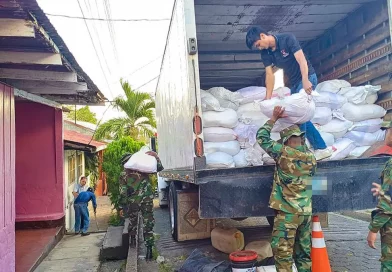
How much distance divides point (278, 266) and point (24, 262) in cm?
389

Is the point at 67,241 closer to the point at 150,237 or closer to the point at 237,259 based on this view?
the point at 150,237

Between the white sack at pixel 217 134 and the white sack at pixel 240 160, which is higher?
the white sack at pixel 217 134

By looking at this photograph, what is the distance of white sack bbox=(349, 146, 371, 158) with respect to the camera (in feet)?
12.6

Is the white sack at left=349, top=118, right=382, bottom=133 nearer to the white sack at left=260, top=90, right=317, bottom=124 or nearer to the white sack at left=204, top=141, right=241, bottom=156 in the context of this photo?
the white sack at left=260, top=90, right=317, bottom=124

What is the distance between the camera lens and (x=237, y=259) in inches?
129

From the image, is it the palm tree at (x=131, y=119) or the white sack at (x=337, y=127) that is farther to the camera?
the palm tree at (x=131, y=119)

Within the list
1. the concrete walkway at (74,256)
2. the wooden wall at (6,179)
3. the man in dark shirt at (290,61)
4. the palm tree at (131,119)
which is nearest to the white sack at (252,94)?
the man in dark shirt at (290,61)

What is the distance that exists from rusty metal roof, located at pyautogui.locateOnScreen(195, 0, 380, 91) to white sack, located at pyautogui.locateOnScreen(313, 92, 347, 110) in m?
1.15

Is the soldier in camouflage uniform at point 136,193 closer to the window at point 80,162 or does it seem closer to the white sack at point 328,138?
the white sack at point 328,138

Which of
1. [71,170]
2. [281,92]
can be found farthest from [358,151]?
[71,170]

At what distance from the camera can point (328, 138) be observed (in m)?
3.91

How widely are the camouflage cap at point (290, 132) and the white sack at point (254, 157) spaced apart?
0.36 meters

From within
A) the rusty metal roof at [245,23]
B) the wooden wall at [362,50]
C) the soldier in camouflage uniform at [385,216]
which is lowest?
the soldier in camouflage uniform at [385,216]

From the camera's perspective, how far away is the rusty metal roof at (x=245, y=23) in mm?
4512
